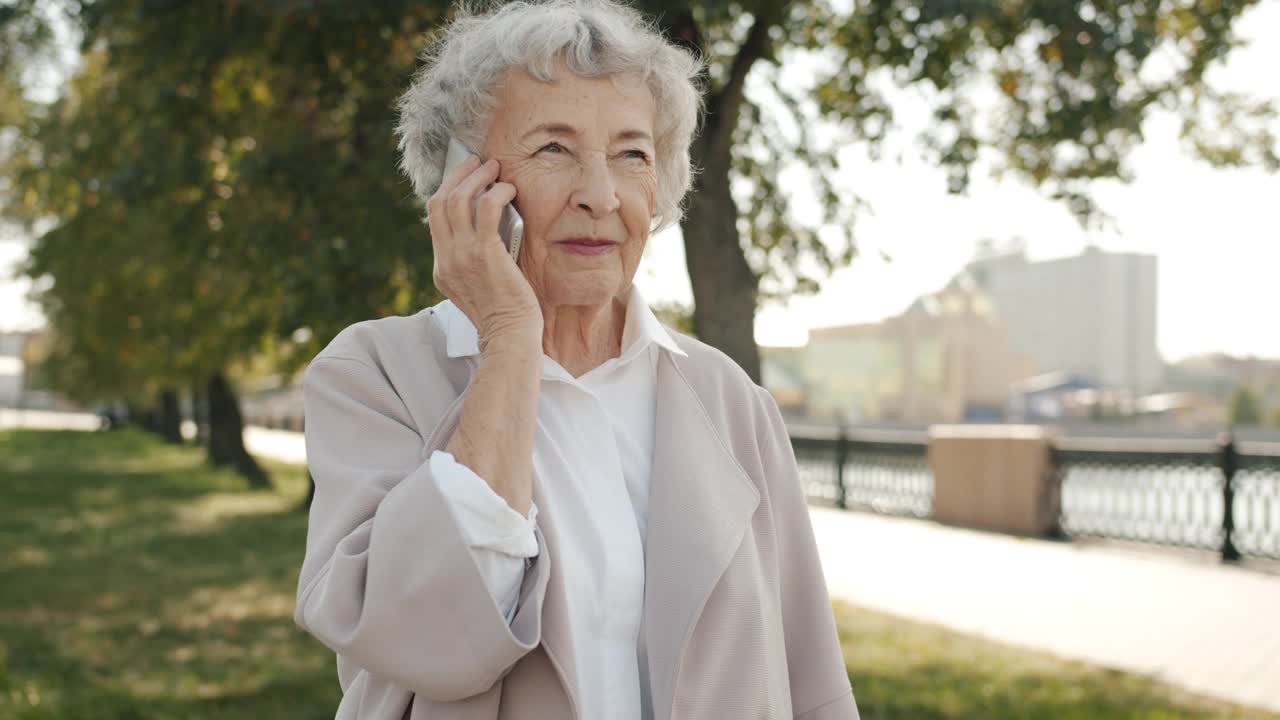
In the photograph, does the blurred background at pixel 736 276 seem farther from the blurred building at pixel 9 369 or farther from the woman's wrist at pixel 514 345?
the blurred building at pixel 9 369

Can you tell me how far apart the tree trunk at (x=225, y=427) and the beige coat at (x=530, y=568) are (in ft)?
72.7

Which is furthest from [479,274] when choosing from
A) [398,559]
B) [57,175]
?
[57,175]

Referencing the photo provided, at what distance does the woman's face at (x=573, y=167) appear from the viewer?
1979mm

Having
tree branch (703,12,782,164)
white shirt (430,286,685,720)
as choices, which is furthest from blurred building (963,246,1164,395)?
white shirt (430,286,685,720)

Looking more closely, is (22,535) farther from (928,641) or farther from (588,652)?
(588,652)

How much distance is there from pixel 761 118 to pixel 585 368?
5.59 meters

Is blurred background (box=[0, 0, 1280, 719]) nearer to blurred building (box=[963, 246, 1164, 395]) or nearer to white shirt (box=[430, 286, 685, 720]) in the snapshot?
white shirt (box=[430, 286, 685, 720])

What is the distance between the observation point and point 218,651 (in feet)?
24.5

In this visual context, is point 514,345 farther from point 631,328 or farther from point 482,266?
point 631,328

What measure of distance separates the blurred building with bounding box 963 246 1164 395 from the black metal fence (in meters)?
95.6

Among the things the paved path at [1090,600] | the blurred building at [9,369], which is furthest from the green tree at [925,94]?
the blurred building at [9,369]

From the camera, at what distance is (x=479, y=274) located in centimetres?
188

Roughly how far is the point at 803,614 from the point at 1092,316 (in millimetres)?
119285

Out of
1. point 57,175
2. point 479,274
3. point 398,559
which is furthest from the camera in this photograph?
point 57,175
